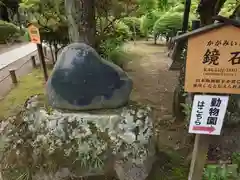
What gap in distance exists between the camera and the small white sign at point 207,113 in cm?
197

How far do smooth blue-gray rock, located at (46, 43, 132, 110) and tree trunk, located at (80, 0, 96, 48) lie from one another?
2063mm

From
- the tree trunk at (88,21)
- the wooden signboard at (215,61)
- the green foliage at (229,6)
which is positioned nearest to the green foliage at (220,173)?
the wooden signboard at (215,61)

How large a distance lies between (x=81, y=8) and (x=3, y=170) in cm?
300

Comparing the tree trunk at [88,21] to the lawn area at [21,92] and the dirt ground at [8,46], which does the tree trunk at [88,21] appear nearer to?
the lawn area at [21,92]

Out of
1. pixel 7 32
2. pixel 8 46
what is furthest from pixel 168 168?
pixel 7 32

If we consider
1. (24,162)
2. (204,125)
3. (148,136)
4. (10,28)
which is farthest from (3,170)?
(10,28)

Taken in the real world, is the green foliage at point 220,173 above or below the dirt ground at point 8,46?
above

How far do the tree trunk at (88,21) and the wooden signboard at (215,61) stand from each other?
3231 mm

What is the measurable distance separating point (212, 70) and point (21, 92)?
538cm

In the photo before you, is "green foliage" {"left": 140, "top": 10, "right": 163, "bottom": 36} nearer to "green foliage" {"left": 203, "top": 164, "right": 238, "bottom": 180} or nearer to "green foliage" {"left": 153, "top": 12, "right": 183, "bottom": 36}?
"green foliage" {"left": 153, "top": 12, "right": 183, "bottom": 36}

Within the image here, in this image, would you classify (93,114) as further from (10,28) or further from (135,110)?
(10,28)

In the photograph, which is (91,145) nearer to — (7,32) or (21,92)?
(21,92)

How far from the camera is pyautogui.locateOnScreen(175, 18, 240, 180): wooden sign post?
69.6 inches

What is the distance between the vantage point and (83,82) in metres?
2.77
